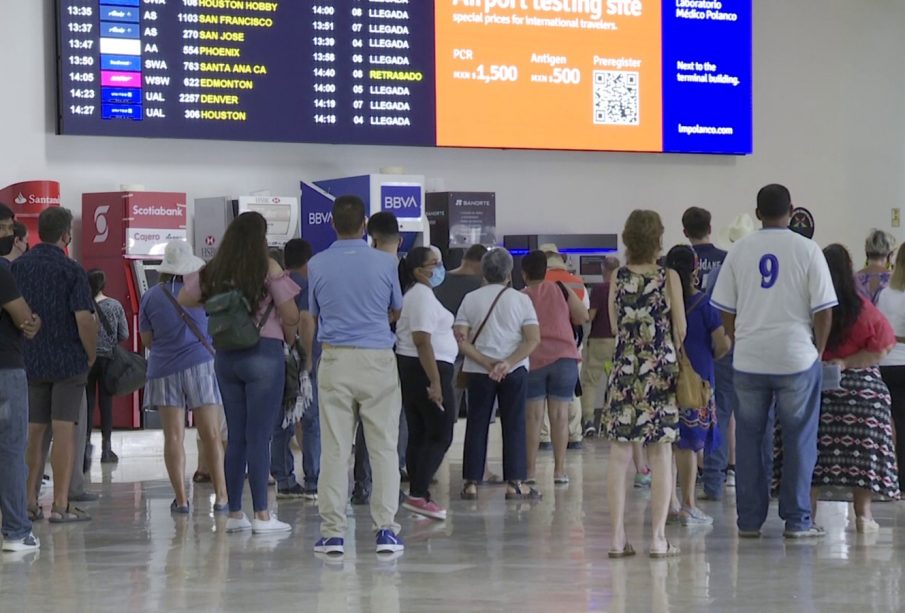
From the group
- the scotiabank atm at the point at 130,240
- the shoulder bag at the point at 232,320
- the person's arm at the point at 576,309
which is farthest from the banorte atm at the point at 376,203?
the shoulder bag at the point at 232,320

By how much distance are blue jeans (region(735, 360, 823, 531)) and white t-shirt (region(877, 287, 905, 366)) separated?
1.31 m

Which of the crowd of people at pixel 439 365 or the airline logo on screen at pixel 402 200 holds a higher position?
the airline logo on screen at pixel 402 200

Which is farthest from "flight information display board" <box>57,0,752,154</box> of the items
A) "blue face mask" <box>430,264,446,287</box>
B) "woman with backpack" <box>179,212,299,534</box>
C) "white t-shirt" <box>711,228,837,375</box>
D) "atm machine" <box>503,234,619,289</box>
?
"white t-shirt" <box>711,228,837,375</box>

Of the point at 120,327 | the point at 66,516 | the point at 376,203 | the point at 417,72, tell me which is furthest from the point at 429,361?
the point at 417,72

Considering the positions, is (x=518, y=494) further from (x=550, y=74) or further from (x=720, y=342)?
(x=550, y=74)

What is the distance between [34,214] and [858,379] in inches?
253

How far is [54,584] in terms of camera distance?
5.68 metres

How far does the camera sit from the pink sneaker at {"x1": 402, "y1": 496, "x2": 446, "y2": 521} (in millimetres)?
7363

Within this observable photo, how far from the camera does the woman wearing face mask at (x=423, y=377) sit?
709 centimetres

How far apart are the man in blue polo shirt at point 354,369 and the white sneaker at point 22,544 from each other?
1.29 m

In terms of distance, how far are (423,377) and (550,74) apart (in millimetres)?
6251

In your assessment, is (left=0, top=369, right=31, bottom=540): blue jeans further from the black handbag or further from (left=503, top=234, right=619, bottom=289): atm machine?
(left=503, top=234, right=619, bottom=289): atm machine

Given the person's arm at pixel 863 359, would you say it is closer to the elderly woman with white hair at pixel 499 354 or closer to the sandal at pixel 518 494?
the elderly woman with white hair at pixel 499 354

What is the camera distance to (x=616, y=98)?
1329 centimetres
